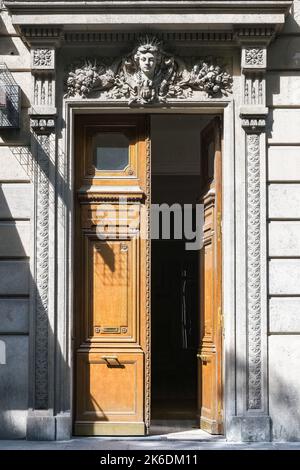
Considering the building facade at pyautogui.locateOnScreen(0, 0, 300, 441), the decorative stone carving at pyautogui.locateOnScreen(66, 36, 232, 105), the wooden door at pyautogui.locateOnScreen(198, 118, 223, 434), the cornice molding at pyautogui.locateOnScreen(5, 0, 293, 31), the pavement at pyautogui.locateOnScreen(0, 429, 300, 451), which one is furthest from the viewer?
the wooden door at pyautogui.locateOnScreen(198, 118, 223, 434)

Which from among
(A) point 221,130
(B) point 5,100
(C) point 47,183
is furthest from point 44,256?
(A) point 221,130

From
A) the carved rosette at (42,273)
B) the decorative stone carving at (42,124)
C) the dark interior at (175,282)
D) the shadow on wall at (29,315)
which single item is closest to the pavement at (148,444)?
the shadow on wall at (29,315)

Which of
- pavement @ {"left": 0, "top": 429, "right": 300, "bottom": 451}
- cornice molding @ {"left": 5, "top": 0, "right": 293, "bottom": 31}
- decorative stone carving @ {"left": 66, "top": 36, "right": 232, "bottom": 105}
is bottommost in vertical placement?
pavement @ {"left": 0, "top": 429, "right": 300, "bottom": 451}

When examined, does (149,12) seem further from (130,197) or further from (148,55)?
(130,197)

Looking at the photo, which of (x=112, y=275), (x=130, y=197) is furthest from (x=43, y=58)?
(x=112, y=275)

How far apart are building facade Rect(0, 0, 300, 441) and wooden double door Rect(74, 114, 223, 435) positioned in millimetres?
27

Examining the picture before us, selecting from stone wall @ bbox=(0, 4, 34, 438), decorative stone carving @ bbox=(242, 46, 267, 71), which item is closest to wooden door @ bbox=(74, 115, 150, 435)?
stone wall @ bbox=(0, 4, 34, 438)

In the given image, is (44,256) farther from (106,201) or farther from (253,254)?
(253,254)

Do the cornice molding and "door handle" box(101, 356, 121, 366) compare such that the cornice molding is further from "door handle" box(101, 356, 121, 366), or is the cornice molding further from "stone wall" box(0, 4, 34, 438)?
"door handle" box(101, 356, 121, 366)

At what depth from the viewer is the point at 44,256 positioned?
12.4 meters

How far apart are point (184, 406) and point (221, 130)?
5.10 meters

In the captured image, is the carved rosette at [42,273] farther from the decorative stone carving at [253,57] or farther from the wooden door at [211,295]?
the decorative stone carving at [253,57]

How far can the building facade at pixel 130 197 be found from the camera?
40.3 feet

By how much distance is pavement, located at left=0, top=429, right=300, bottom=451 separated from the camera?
11.8 meters
